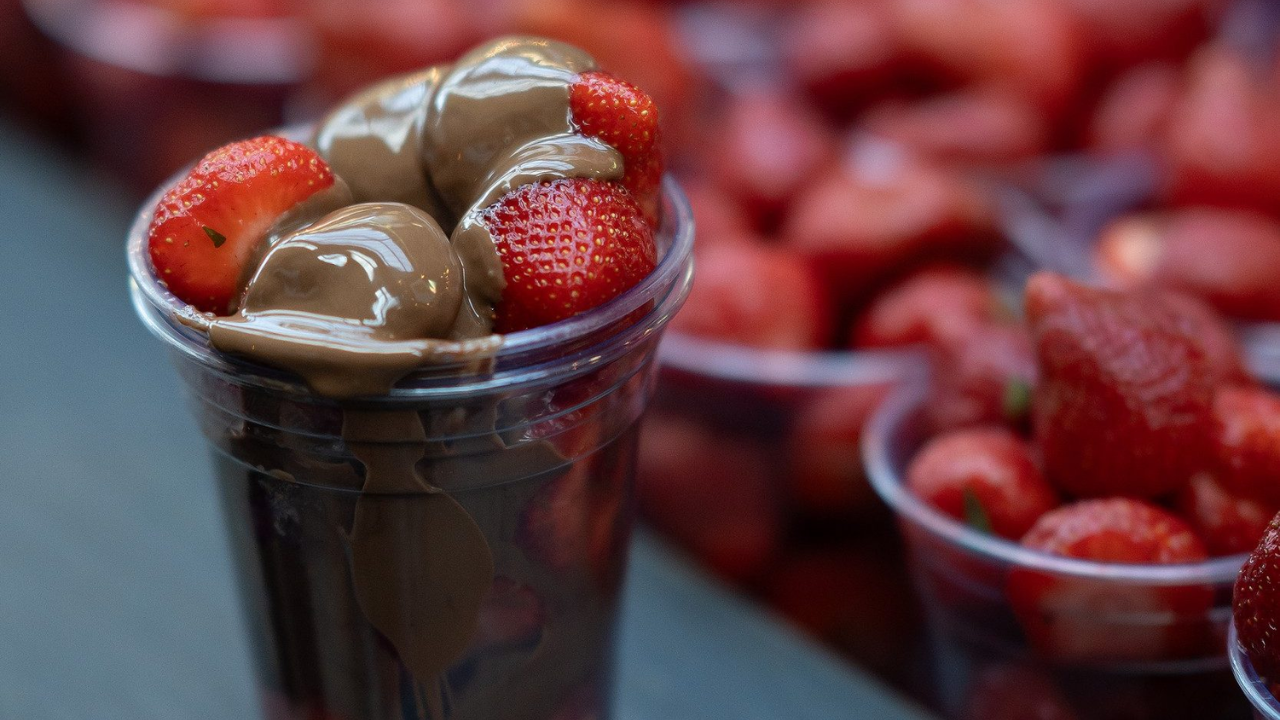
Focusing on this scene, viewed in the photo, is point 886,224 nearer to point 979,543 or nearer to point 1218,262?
point 1218,262

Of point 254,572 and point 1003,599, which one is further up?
point 254,572

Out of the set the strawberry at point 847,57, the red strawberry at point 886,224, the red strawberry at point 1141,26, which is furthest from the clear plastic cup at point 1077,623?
the red strawberry at point 1141,26

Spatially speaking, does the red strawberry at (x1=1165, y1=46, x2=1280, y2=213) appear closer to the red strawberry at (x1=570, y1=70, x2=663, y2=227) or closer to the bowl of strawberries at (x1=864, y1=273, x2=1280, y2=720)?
the bowl of strawberries at (x1=864, y1=273, x2=1280, y2=720)

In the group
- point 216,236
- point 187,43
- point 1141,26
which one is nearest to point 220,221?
point 216,236

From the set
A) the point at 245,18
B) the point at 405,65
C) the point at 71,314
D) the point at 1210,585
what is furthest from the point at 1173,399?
the point at 245,18

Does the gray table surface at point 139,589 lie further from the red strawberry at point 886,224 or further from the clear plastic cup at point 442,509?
the red strawberry at point 886,224

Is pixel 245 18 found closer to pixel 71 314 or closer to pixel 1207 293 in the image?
pixel 71 314
